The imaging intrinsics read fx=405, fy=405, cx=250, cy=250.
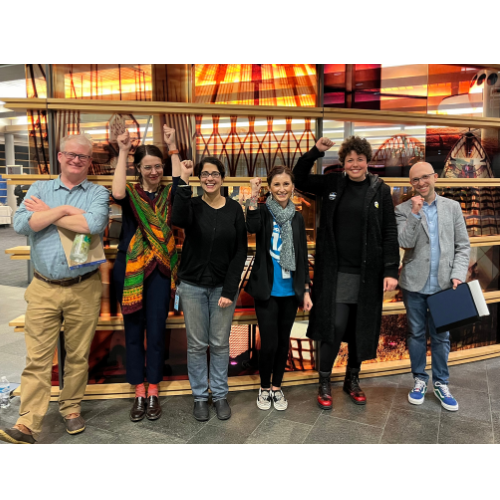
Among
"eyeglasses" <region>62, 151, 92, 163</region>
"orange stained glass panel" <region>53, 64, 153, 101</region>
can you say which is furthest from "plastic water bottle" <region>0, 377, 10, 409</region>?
"orange stained glass panel" <region>53, 64, 153, 101</region>

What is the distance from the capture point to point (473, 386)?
3090mm

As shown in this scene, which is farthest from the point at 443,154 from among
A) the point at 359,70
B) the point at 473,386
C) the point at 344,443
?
the point at 344,443

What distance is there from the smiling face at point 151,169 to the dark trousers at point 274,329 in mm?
1007

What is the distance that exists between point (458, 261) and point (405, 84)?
1.55 metres

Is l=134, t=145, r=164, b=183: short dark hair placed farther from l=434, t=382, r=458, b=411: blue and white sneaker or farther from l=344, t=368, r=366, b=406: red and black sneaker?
l=434, t=382, r=458, b=411: blue and white sneaker

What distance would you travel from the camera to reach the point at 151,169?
247cm

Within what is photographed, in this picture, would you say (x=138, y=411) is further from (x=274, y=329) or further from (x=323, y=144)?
(x=323, y=144)

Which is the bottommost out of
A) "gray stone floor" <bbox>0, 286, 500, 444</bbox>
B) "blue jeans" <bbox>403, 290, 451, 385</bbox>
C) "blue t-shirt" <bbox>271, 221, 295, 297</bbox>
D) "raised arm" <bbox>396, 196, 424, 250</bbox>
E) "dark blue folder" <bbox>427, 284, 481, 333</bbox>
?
"gray stone floor" <bbox>0, 286, 500, 444</bbox>

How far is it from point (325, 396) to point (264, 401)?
42cm

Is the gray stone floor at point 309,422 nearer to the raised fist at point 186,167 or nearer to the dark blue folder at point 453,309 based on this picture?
the dark blue folder at point 453,309

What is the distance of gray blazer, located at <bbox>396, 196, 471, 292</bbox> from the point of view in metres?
2.68

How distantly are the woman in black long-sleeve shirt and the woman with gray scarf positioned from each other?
0.42 ft

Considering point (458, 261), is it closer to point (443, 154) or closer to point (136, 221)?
point (443, 154)

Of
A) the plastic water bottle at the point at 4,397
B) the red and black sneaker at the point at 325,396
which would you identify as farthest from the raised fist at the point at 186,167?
A: the plastic water bottle at the point at 4,397
